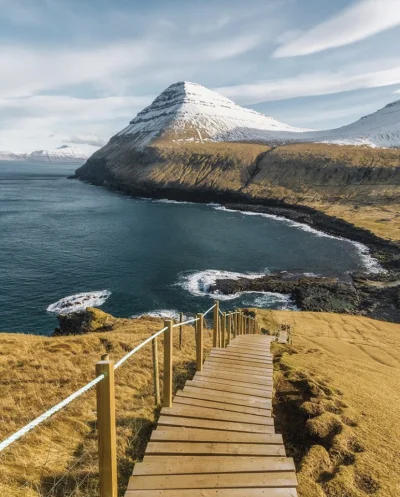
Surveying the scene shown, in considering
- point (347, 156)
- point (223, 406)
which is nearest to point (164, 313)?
point (223, 406)

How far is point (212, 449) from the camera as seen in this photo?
545 centimetres

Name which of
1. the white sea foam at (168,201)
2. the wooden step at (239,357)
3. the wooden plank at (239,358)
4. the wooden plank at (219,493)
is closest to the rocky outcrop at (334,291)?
the wooden step at (239,357)

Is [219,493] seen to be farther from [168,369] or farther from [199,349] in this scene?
[199,349]

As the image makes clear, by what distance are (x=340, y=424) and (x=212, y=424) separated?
3400 mm

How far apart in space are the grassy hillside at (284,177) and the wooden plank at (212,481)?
6763 centimetres

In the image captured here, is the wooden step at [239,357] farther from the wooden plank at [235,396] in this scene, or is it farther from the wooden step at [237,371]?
the wooden plank at [235,396]

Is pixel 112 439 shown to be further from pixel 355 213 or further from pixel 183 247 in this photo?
pixel 355 213

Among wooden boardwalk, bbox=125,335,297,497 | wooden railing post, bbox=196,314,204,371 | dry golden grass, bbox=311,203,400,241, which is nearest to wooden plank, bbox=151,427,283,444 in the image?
wooden boardwalk, bbox=125,335,297,497

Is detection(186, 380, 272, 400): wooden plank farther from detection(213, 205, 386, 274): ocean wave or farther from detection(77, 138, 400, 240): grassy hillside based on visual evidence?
detection(77, 138, 400, 240): grassy hillside

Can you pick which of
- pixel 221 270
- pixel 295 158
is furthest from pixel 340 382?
pixel 295 158

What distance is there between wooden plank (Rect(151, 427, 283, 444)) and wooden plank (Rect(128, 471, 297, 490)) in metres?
0.87

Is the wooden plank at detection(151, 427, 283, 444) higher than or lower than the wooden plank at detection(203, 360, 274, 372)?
higher

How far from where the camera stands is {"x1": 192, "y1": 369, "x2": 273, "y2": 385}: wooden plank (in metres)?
8.48

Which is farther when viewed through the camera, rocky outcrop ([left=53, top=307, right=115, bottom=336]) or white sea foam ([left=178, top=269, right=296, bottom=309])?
white sea foam ([left=178, top=269, right=296, bottom=309])
